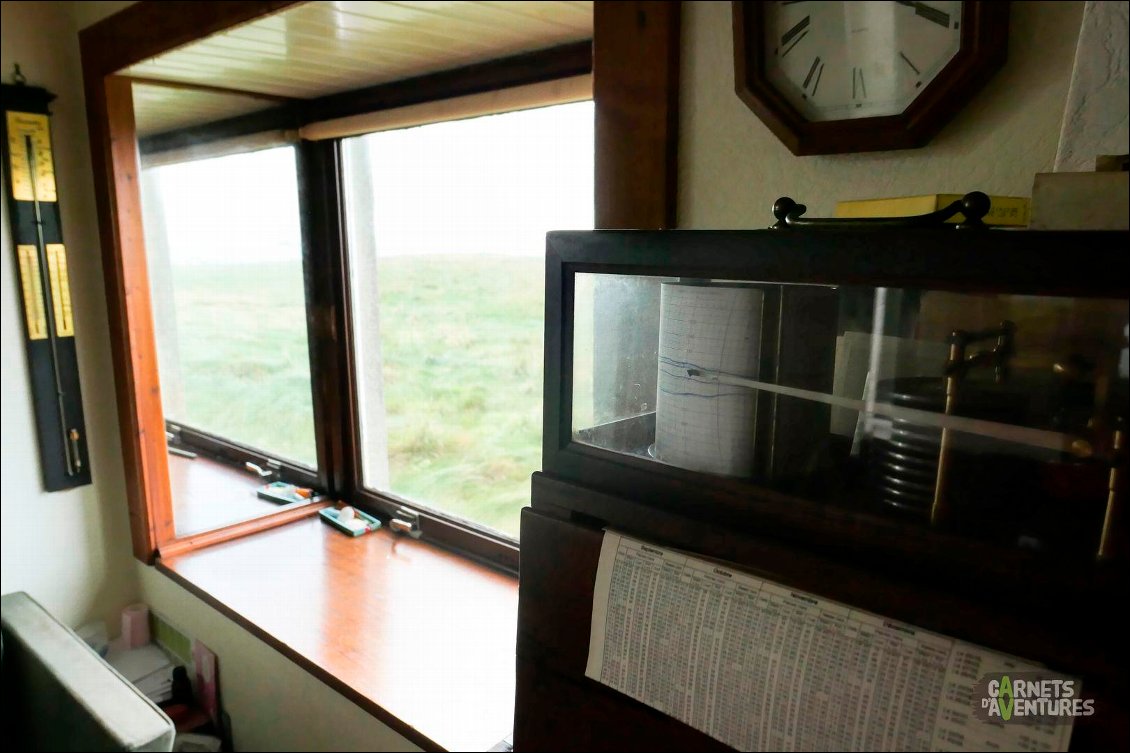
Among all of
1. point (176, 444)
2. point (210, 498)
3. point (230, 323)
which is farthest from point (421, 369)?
point (176, 444)

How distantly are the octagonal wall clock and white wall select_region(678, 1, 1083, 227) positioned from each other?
0.02 m

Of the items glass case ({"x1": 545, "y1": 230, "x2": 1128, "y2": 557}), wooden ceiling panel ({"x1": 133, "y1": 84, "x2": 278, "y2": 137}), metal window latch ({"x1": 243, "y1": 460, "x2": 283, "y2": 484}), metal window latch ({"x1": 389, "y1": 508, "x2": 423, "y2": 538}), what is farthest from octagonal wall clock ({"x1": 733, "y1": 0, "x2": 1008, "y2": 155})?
metal window latch ({"x1": 243, "y1": 460, "x2": 283, "y2": 484})

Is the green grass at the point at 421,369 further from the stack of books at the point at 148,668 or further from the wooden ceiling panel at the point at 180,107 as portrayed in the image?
the stack of books at the point at 148,668

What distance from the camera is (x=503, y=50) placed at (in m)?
1.46

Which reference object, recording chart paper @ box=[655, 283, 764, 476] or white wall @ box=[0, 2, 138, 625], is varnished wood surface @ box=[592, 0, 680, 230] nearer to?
recording chart paper @ box=[655, 283, 764, 476]

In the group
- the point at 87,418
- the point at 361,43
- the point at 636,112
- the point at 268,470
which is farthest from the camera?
the point at 268,470

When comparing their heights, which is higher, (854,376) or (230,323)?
(854,376)

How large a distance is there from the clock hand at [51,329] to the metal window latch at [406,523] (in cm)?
94

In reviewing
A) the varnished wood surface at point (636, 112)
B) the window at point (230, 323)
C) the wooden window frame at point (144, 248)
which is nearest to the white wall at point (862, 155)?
the varnished wood surface at point (636, 112)

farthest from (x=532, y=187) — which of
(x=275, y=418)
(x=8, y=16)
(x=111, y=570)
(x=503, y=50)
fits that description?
(x=111, y=570)

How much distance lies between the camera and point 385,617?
1582 millimetres

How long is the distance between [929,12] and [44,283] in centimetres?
216

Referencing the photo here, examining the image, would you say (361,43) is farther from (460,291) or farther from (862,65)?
(862,65)

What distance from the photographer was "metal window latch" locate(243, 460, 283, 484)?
7.54 ft
